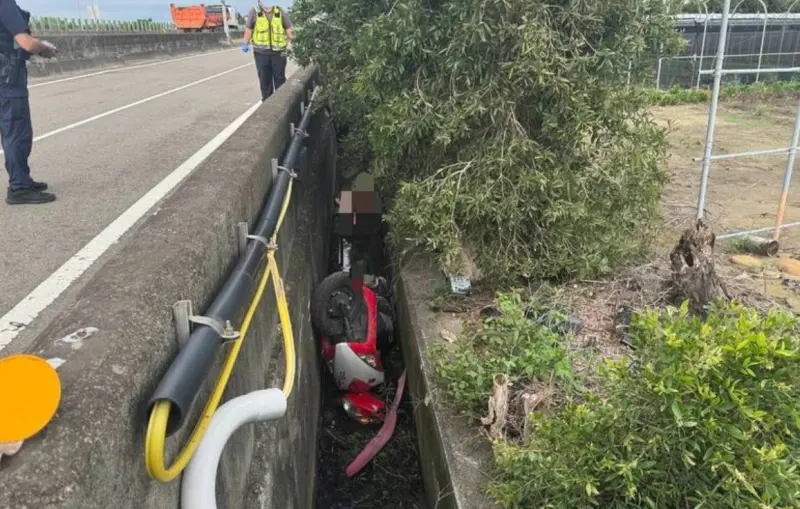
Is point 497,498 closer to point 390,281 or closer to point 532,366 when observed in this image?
point 532,366

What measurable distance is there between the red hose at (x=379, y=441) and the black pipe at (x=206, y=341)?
72.6 inches

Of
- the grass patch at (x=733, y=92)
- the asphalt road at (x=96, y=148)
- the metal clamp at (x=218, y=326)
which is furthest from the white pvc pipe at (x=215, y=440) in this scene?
the grass patch at (x=733, y=92)

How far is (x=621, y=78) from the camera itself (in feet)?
15.1

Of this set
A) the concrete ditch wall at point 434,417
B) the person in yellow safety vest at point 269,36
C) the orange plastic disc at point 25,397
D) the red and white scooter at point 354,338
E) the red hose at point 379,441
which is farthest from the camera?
the person in yellow safety vest at point 269,36

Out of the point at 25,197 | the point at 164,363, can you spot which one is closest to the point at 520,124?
the point at 164,363

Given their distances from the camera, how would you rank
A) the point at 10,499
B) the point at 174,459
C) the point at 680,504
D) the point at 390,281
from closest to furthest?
the point at 10,499
the point at 174,459
the point at 680,504
the point at 390,281

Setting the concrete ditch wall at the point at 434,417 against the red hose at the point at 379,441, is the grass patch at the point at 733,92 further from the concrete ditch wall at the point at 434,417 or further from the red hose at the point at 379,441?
the red hose at the point at 379,441

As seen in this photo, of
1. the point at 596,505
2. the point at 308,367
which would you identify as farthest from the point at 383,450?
the point at 596,505

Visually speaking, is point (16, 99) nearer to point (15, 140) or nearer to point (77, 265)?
point (15, 140)

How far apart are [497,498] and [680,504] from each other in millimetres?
713

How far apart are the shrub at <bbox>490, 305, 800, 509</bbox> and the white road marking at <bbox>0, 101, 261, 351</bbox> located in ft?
9.60

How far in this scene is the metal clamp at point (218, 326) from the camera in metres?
2.14

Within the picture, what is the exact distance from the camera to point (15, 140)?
6.10m

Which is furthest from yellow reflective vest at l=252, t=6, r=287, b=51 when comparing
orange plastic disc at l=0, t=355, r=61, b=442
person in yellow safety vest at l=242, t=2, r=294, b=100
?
orange plastic disc at l=0, t=355, r=61, b=442
